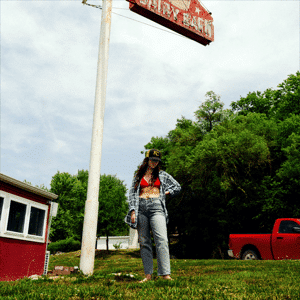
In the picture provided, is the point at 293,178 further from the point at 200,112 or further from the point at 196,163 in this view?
the point at 200,112

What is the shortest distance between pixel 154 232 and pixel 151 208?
14.3 inches

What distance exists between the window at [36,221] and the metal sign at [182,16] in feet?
27.0

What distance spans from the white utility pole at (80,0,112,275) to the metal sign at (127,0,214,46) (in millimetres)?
3226

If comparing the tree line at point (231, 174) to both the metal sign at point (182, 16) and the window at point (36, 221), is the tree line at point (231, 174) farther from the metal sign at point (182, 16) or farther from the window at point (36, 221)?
the window at point (36, 221)

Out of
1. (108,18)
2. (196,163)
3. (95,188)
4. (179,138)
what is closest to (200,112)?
(179,138)

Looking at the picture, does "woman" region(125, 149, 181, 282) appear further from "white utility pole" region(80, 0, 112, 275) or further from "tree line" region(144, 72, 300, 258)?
"tree line" region(144, 72, 300, 258)

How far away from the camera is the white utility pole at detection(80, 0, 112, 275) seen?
703 centimetres

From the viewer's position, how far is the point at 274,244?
535 inches

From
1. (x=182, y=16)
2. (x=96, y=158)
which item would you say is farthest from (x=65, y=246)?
(x=96, y=158)

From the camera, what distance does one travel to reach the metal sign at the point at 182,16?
11.8 meters

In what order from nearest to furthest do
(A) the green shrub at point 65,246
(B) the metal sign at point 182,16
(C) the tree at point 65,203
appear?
1. (B) the metal sign at point 182,16
2. (C) the tree at point 65,203
3. (A) the green shrub at point 65,246

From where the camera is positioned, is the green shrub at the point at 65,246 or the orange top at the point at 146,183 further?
the green shrub at the point at 65,246

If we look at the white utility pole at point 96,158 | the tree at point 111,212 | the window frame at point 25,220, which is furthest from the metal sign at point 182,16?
the tree at point 111,212

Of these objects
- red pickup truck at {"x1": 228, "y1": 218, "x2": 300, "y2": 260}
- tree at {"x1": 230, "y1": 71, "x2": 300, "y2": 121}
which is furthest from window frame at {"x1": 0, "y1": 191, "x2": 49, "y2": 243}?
tree at {"x1": 230, "y1": 71, "x2": 300, "y2": 121}
